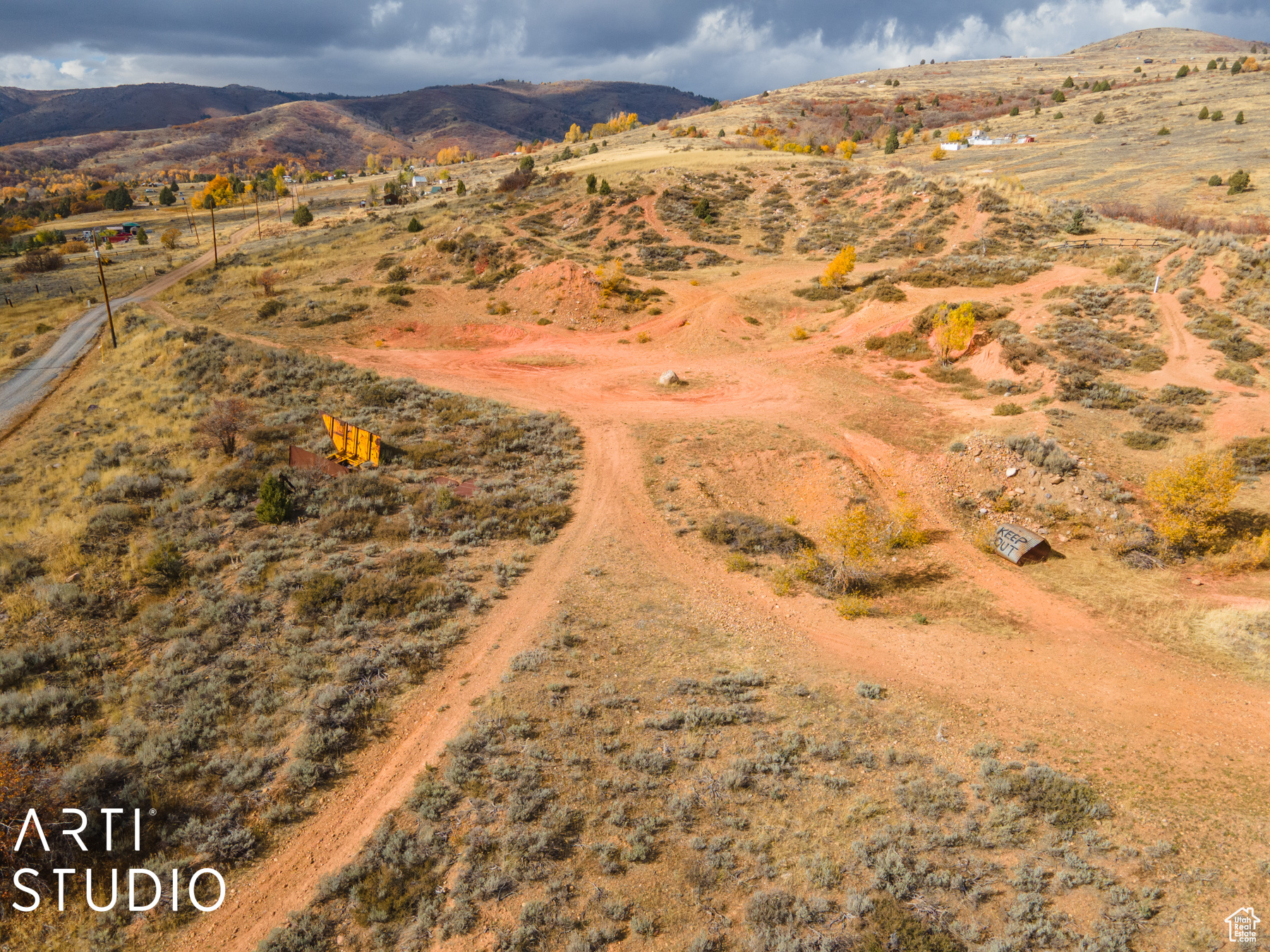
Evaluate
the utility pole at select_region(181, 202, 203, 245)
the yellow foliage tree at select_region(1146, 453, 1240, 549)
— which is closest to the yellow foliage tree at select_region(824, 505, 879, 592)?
the yellow foliage tree at select_region(1146, 453, 1240, 549)

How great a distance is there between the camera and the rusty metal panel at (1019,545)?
63.7 feet

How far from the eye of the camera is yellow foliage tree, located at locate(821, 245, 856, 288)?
44.4m

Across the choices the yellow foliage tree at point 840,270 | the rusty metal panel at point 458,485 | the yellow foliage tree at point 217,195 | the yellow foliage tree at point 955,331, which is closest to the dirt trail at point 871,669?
the rusty metal panel at point 458,485

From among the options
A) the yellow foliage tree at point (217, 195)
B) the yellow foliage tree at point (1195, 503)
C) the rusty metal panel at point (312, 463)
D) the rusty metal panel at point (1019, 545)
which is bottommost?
the rusty metal panel at point (1019, 545)

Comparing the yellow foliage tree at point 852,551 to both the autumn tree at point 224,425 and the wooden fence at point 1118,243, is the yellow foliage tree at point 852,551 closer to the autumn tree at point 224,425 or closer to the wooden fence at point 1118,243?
the autumn tree at point 224,425

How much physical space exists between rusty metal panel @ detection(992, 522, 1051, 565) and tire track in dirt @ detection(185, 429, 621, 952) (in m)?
14.5

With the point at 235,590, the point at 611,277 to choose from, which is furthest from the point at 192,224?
the point at 235,590

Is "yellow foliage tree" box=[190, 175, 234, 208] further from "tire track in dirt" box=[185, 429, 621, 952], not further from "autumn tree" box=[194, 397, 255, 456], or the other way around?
"tire track in dirt" box=[185, 429, 621, 952]

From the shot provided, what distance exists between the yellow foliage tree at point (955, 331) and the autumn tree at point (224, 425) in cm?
3681

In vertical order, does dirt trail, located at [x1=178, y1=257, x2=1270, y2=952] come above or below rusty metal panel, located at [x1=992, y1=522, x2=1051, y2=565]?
below

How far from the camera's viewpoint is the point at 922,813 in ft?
35.5

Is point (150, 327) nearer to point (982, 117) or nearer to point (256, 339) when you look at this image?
point (256, 339)

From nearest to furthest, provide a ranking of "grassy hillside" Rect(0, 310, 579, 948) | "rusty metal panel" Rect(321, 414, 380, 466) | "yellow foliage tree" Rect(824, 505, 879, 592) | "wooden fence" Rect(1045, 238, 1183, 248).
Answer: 1. "grassy hillside" Rect(0, 310, 579, 948)
2. "yellow foliage tree" Rect(824, 505, 879, 592)
3. "rusty metal panel" Rect(321, 414, 380, 466)
4. "wooden fence" Rect(1045, 238, 1183, 248)

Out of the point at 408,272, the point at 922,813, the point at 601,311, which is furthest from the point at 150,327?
the point at 922,813
